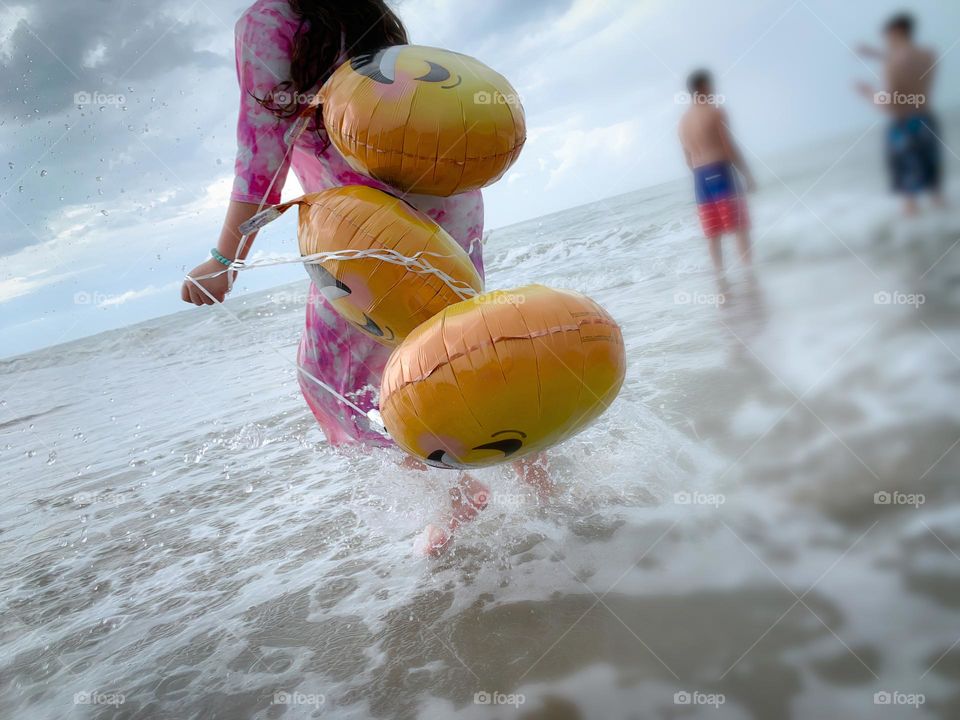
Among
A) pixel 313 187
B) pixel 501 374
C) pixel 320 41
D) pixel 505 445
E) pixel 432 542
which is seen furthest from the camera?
pixel 432 542

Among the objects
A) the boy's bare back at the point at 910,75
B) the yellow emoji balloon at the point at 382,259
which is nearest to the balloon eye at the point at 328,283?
the yellow emoji balloon at the point at 382,259

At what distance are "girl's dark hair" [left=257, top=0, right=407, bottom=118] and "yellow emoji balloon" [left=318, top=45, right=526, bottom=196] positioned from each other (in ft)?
0.44

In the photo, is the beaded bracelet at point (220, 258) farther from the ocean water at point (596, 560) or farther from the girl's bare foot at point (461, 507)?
the girl's bare foot at point (461, 507)

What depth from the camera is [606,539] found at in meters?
1.94

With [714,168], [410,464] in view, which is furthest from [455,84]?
[714,168]

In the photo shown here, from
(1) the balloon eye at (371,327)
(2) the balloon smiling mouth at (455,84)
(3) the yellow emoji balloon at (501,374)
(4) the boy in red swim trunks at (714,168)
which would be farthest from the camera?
(4) the boy in red swim trunks at (714,168)

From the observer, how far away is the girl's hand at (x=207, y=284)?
1.78 meters

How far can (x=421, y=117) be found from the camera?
4.79 feet

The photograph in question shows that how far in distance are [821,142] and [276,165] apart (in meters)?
18.6

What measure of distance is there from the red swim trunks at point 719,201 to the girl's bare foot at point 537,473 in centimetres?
390

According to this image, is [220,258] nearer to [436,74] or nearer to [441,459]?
[436,74]

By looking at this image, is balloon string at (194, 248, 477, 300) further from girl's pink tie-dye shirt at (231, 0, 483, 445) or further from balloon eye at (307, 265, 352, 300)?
girl's pink tie-dye shirt at (231, 0, 483, 445)

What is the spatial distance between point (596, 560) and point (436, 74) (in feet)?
4.52

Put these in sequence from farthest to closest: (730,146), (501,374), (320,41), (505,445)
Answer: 1. (730,146)
2. (320,41)
3. (505,445)
4. (501,374)
